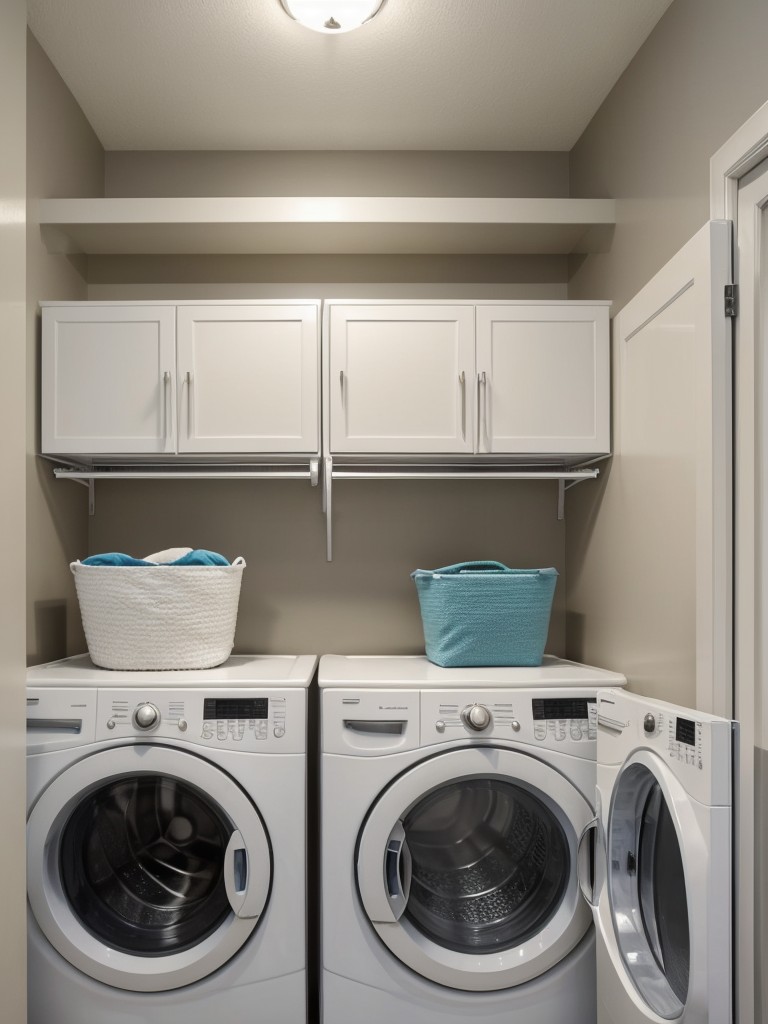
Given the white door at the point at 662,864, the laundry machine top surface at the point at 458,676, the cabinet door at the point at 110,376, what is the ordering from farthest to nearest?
the cabinet door at the point at 110,376 → the laundry machine top surface at the point at 458,676 → the white door at the point at 662,864

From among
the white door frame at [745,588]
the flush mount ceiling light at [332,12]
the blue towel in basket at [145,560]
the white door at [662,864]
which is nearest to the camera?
the white door at [662,864]

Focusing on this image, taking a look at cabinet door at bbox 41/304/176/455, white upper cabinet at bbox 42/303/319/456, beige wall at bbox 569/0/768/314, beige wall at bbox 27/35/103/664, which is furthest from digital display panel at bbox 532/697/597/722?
beige wall at bbox 27/35/103/664

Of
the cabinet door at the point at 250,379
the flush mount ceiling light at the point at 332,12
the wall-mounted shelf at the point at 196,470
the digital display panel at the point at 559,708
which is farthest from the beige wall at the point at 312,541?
the flush mount ceiling light at the point at 332,12

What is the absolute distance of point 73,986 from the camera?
1.93 m

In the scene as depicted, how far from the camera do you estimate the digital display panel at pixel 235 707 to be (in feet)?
6.47

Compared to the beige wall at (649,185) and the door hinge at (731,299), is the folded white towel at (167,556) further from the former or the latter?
the door hinge at (731,299)

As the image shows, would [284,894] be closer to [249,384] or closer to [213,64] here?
[249,384]

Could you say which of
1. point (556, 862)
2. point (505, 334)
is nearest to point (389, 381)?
point (505, 334)

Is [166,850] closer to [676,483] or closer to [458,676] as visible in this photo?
[458,676]

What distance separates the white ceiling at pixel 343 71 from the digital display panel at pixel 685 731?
1820 mm

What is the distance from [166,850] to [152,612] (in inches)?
24.5

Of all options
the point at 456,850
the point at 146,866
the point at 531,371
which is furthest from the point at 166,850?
the point at 531,371

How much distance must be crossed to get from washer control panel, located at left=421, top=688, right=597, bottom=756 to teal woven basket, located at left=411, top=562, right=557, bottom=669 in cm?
25

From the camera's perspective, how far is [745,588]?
5.08 ft
